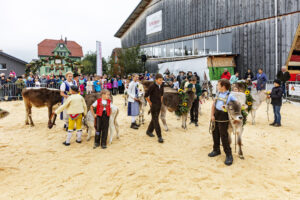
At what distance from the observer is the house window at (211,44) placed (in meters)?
18.5

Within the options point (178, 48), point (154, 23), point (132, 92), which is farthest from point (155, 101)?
point (154, 23)

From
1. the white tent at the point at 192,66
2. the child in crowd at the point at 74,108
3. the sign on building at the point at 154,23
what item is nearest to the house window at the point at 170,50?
the white tent at the point at 192,66

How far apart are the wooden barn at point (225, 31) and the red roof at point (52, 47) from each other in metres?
36.6

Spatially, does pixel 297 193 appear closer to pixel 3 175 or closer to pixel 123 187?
pixel 123 187

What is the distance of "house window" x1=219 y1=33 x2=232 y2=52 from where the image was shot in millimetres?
17438

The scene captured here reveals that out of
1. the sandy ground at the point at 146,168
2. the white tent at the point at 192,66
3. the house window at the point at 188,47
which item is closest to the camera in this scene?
the sandy ground at the point at 146,168

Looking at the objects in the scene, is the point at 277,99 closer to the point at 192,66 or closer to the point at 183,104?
the point at 183,104

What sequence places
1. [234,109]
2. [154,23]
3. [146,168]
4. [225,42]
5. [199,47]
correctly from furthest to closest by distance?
[154,23], [199,47], [225,42], [234,109], [146,168]

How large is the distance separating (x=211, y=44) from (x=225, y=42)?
4.44ft

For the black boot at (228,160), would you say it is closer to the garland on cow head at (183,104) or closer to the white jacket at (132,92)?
the garland on cow head at (183,104)

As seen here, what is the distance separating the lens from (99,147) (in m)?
5.72

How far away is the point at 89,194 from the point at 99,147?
2.33 m

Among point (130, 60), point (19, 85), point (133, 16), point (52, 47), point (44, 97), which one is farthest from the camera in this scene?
point (52, 47)

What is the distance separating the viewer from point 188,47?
2111 cm
